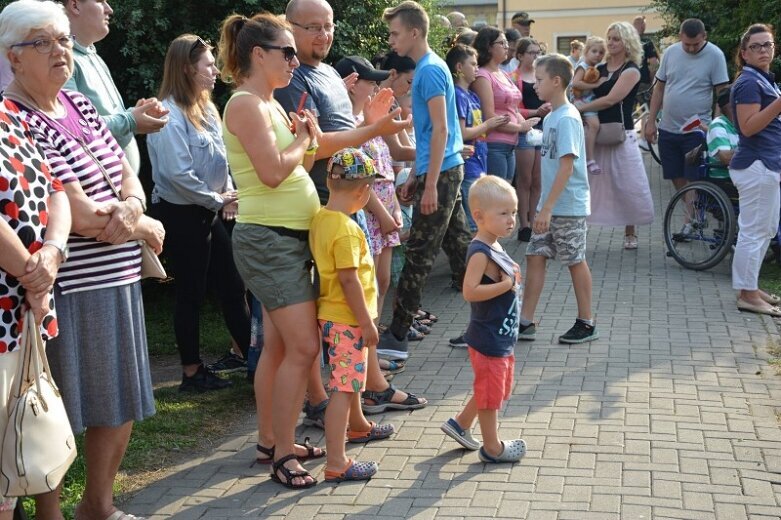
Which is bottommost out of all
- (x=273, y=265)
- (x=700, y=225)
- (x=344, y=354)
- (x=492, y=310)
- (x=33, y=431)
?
(x=700, y=225)

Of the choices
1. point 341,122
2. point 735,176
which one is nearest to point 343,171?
point 341,122

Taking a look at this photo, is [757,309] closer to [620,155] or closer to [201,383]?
[620,155]

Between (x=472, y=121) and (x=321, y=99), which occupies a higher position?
(x=321, y=99)

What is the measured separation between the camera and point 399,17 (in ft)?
21.2

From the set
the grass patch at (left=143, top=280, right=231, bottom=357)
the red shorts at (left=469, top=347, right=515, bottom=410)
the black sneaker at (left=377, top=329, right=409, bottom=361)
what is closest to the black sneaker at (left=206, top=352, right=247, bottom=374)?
the grass patch at (left=143, top=280, right=231, bottom=357)

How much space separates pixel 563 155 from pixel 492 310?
2.31m

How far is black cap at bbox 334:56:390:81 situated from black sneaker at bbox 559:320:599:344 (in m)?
2.26

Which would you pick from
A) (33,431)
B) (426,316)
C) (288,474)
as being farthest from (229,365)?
(33,431)

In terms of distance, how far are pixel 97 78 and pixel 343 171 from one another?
1.29m

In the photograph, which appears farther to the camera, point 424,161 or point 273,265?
point 424,161

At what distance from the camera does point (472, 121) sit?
8586 mm

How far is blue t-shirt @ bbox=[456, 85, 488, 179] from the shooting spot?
27.6ft

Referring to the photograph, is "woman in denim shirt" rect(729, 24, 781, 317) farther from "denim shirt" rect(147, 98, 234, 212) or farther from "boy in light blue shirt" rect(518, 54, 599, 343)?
"denim shirt" rect(147, 98, 234, 212)

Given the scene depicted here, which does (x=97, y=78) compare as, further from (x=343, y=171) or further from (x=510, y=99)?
(x=510, y=99)
